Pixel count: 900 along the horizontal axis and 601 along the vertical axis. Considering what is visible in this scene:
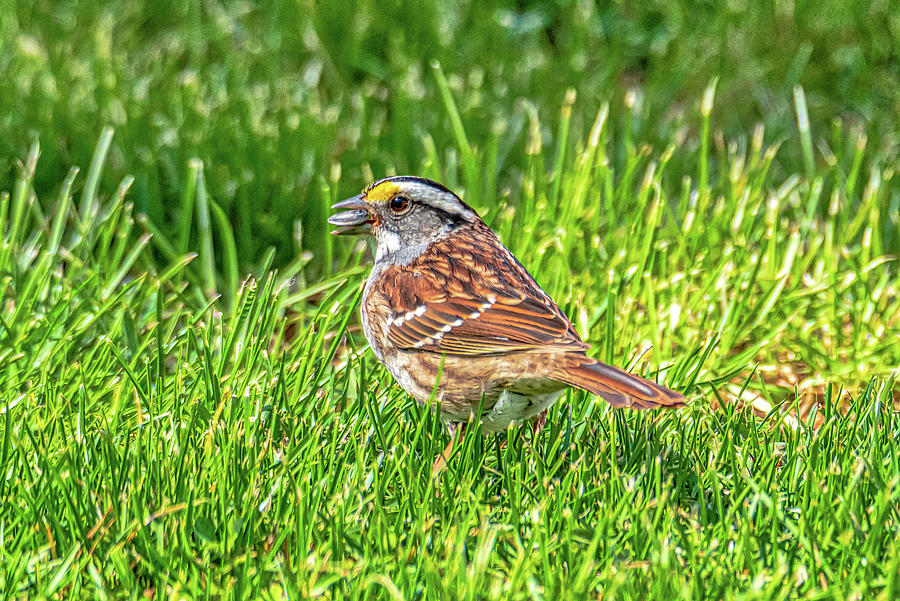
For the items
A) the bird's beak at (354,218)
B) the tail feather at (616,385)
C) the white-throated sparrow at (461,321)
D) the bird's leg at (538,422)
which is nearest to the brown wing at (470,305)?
the white-throated sparrow at (461,321)

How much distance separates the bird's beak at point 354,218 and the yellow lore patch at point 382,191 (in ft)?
0.14

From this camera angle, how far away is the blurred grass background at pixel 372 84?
5750 millimetres

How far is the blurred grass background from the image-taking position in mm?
5750

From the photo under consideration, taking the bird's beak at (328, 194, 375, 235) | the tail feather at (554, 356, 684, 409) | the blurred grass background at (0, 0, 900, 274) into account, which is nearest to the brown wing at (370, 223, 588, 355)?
the tail feather at (554, 356, 684, 409)

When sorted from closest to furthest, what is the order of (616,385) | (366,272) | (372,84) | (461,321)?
(616,385), (461,321), (366,272), (372,84)

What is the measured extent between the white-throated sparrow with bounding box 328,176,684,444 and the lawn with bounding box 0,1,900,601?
0.59 ft

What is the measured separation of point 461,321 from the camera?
3.86m

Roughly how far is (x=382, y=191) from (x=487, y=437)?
0.98 m

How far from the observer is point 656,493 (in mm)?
3340

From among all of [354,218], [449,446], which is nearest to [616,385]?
[449,446]

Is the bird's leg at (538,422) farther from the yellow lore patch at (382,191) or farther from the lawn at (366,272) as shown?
the yellow lore patch at (382,191)

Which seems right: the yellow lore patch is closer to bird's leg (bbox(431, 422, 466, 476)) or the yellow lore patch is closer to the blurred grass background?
bird's leg (bbox(431, 422, 466, 476))

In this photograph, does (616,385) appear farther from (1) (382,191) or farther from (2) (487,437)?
(1) (382,191)

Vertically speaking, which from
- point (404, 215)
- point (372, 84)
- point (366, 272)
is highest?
point (404, 215)
